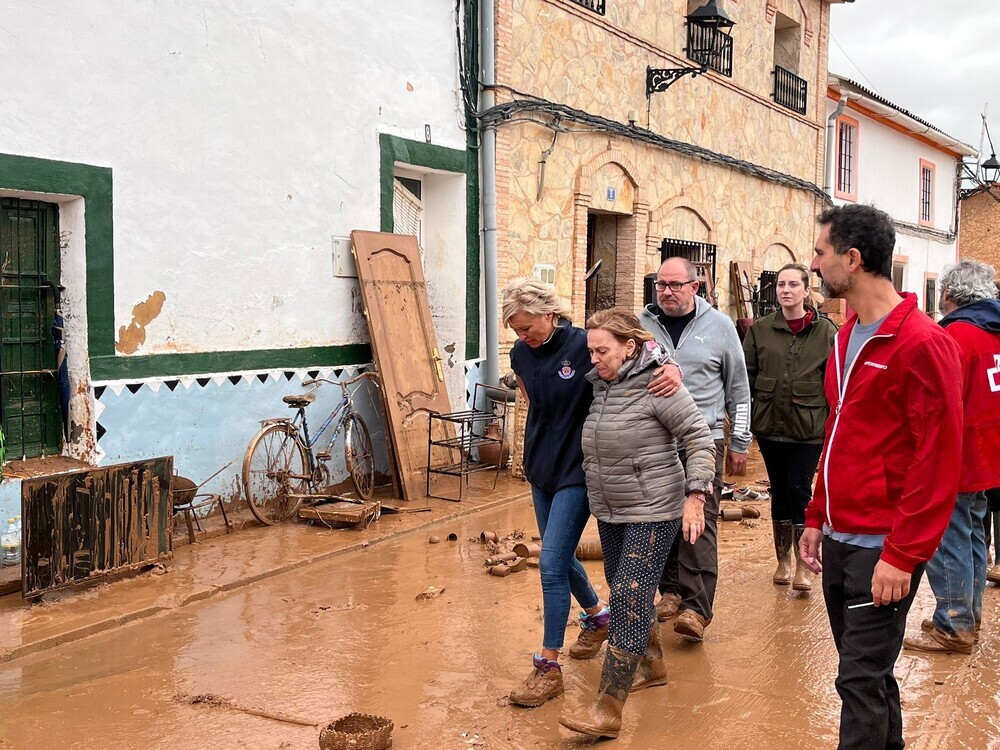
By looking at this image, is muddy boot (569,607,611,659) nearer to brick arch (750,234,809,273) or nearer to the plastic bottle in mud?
the plastic bottle in mud

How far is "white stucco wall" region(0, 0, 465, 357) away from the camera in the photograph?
21.9 feet

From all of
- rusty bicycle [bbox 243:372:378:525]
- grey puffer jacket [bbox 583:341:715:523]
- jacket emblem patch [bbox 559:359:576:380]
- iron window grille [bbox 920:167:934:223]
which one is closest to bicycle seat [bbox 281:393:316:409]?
rusty bicycle [bbox 243:372:378:525]

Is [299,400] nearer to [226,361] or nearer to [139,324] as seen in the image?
[226,361]

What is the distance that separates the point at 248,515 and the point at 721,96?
1032cm

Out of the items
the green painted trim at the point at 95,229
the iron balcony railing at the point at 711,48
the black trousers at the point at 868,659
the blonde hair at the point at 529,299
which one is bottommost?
the black trousers at the point at 868,659

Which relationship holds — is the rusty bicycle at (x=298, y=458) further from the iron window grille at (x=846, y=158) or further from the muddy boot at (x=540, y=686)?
the iron window grille at (x=846, y=158)

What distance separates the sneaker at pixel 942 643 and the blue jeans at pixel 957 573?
0.10ft

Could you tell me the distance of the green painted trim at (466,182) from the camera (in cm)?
930

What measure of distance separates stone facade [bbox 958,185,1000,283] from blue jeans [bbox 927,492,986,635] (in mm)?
27536

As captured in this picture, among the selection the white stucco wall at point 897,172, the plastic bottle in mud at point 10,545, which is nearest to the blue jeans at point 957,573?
the plastic bottle in mud at point 10,545

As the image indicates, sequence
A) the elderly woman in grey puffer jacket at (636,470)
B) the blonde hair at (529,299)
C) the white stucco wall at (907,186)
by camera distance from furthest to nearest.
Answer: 1. the white stucco wall at (907,186)
2. the blonde hair at (529,299)
3. the elderly woman in grey puffer jacket at (636,470)

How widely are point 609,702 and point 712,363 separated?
2025mm

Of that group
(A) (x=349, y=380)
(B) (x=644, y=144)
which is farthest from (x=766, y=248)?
(A) (x=349, y=380)

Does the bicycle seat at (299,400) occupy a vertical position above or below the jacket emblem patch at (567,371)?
below
